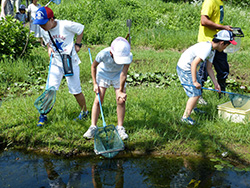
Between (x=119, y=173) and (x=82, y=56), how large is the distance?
447cm

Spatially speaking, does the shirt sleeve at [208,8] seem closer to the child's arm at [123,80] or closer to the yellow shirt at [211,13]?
the yellow shirt at [211,13]

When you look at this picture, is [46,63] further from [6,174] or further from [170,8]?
[170,8]

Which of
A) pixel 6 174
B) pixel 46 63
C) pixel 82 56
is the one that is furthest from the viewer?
pixel 82 56

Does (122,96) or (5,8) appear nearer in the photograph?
(122,96)

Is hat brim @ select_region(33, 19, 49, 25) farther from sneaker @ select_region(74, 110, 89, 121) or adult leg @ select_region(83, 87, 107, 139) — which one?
sneaker @ select_region(74, 110, 89, 121)

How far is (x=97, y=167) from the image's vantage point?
3398mm

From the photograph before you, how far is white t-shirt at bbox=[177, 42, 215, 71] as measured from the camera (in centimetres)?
377

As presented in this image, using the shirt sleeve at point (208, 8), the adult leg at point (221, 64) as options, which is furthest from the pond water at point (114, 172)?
the shirt sleeve at point (208, 8)

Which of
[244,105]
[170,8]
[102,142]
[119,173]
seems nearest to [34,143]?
[102,142]

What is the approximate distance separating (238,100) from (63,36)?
8.08 ft

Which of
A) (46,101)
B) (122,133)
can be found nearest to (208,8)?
(122,133)

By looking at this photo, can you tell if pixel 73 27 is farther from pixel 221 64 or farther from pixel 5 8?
pixel 5 8

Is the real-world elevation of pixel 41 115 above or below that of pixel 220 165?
above

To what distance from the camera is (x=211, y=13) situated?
15.0 ft
